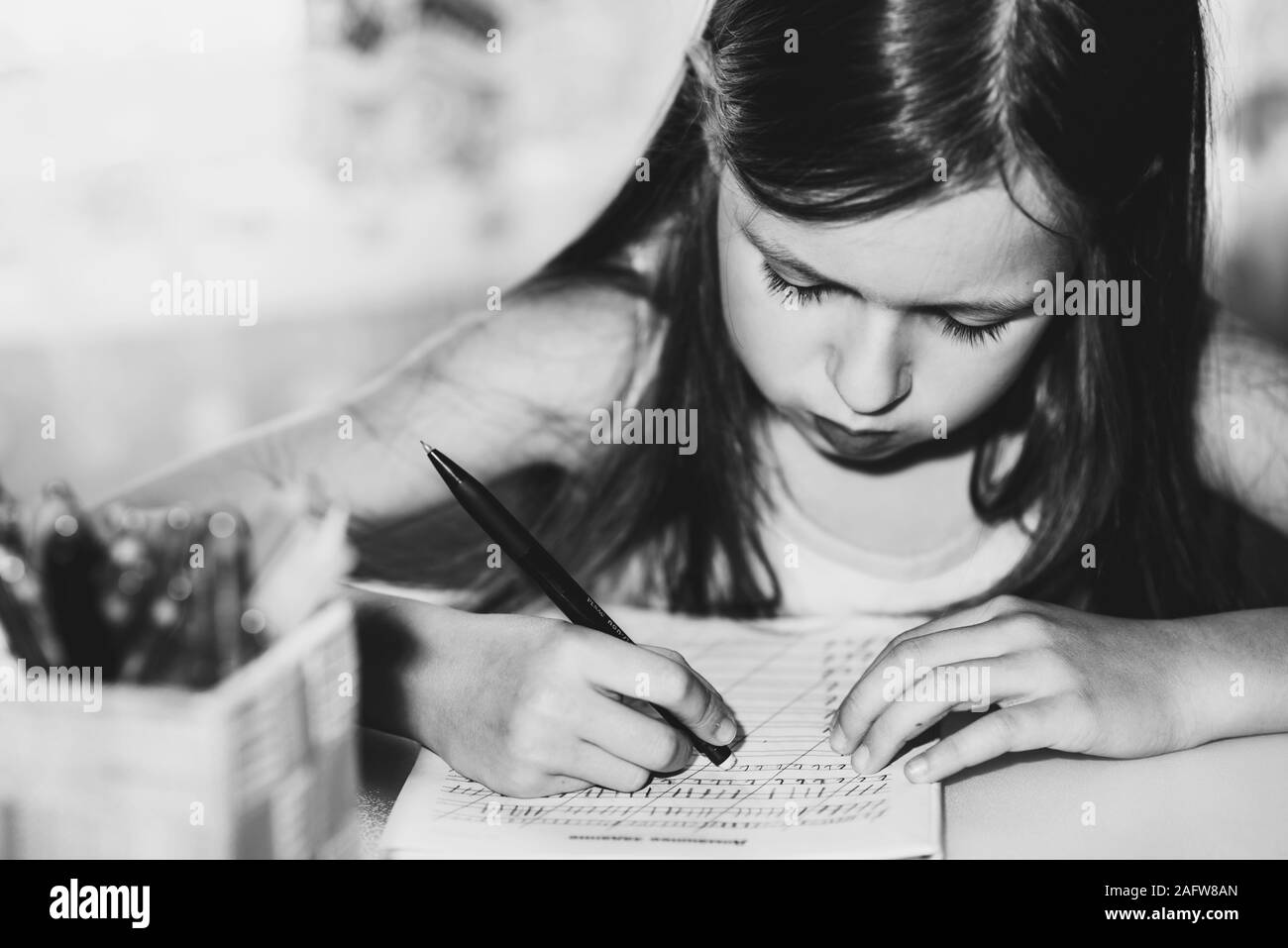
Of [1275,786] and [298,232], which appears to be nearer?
[1275,786]

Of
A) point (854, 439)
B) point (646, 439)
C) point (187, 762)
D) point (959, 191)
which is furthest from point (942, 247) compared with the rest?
point (187, 762)

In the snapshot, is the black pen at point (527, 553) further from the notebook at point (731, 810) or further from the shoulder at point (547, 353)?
the shoulder at point (547, 353)

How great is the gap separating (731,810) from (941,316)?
237 millimetres

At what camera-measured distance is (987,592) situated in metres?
0.68

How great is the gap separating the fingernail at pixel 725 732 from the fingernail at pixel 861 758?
5 cm

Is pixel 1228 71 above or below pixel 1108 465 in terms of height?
above

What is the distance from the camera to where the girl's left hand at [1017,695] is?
1.61 feet

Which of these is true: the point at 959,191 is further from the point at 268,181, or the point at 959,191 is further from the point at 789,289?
the point at 268,181

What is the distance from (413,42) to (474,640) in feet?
Answer: 1.13

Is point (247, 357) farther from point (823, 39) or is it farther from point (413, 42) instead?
point (823, 39)

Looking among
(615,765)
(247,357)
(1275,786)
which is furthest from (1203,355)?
(247,357)

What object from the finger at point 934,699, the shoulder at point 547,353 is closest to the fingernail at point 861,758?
the finger at point 934,699

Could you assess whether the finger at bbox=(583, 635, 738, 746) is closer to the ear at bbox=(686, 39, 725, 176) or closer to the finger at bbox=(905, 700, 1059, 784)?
the finger at bbox=(905, 700, 1059, 784)
